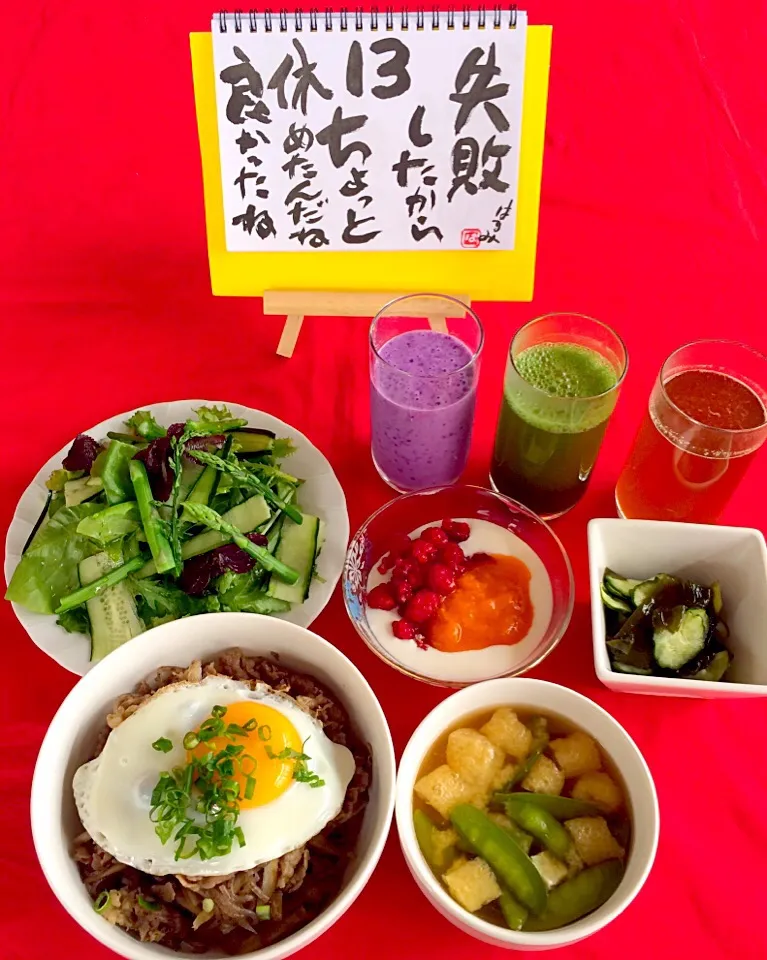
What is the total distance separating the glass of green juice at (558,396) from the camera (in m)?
1.57

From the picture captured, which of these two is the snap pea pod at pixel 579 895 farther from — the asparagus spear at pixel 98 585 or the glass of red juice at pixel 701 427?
the asparagus spear at pixel 98 585

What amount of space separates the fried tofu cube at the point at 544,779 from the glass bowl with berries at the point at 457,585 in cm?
19

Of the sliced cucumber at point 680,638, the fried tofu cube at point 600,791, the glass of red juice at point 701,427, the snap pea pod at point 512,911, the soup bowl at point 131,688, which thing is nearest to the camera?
the soup bowl at point 131,688

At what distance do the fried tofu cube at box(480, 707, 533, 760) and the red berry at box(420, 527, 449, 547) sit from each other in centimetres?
41

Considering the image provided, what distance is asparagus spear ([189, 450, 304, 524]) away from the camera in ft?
5.38

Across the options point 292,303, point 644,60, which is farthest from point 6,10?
point 644,60

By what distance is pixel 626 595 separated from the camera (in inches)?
60.5

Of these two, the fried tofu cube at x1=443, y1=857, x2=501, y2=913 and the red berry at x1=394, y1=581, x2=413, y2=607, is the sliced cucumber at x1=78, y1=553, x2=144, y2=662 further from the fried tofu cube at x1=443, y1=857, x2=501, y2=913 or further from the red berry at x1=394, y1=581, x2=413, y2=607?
the fried tofu cube at x1=443, y1=857, x2=501, y2=913

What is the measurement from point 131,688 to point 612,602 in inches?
33.3

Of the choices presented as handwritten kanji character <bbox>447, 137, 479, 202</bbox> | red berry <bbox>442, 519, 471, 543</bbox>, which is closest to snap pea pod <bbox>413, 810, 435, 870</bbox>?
red berry <bbox>442, 519, 471, 543</bbox>

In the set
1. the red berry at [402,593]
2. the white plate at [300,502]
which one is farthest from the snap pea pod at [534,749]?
the white plate at [300,502]

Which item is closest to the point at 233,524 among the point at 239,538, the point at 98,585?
the point at 239,538

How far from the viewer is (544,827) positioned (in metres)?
1.29

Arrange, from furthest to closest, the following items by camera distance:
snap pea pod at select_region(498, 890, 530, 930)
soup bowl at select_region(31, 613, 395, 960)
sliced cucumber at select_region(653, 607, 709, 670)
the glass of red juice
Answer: the glass of red juice < sliced cucumber at select_region(653, 607, 709, 670) < snap pea pod at select_region(498, 890, 530, 930) < soup bowl at select_region(31, 613, 395, 960)
